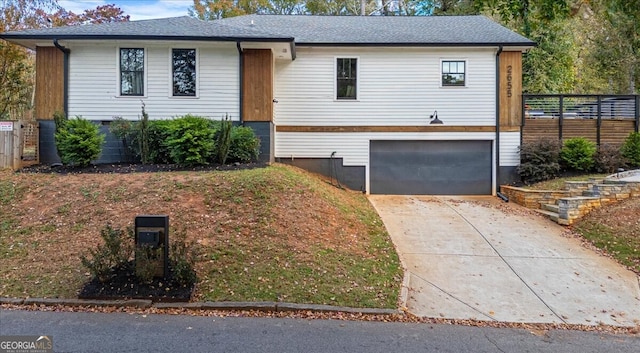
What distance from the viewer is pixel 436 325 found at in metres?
4.63

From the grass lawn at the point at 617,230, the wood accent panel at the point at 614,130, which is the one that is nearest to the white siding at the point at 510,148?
the wood accent panel at the point at 614,130

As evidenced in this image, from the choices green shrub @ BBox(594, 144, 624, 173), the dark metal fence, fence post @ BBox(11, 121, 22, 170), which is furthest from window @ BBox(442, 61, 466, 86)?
fence post @ BBox(11, 121, 22, 170)

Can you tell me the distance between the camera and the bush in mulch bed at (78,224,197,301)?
16.2 ft

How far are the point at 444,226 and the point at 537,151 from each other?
210 inches

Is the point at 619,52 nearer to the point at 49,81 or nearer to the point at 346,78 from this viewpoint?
the point at 346,78

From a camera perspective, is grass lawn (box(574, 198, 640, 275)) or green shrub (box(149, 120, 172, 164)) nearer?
grass lawn (box(574, 198, 640, 275))

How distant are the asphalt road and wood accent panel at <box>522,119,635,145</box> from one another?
9.35 metres

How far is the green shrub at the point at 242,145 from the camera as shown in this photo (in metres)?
10.4

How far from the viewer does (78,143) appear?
9.66m

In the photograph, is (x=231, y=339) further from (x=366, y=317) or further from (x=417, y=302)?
(x=417, y=302)

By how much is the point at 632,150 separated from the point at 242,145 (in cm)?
1159

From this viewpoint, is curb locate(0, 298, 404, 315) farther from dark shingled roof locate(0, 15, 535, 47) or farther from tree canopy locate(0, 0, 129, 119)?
tree canopy locate(0, 0, 129, 119)

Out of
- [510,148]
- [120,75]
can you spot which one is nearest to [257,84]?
[120,75]

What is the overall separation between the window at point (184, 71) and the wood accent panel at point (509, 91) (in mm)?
9449
